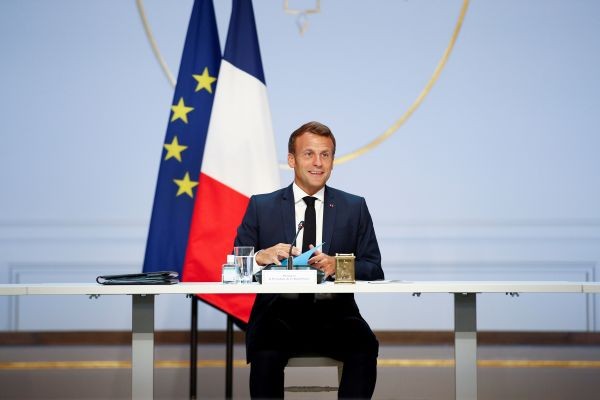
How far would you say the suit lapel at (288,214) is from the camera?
291cm

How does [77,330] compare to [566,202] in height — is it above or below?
below

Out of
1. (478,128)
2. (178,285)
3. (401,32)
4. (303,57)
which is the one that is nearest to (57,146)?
(303,57)

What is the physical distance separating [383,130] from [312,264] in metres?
2.74

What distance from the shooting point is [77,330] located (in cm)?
538

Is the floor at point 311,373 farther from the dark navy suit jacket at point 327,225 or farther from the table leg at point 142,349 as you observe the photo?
the table leg at point 142,349

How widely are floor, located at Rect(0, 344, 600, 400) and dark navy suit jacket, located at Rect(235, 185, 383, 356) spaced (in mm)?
1263

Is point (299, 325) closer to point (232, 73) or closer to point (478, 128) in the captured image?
point (232, 73)

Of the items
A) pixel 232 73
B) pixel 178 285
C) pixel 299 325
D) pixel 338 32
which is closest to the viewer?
pixel 178 285

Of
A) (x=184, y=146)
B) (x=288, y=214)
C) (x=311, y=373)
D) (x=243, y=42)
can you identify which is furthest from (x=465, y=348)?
(x=311, y=373)

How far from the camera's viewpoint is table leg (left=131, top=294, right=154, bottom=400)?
2422mm

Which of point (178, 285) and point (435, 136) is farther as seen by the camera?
point (435, 136)

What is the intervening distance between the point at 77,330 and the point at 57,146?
4.20ft

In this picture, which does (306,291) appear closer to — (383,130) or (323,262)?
(323,262)

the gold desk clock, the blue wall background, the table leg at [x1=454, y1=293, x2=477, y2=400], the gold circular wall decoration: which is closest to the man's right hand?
the gold desk clock
